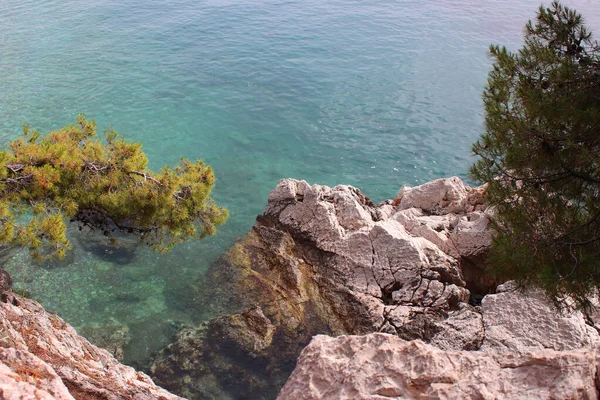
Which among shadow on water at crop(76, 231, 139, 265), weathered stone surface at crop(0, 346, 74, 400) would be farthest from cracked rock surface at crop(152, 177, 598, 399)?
weathered stone surface at crop(0, 346, 74, 400)

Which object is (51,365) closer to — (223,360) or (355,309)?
(223,360)

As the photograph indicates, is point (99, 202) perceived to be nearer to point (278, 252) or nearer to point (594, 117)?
point (278, 252)

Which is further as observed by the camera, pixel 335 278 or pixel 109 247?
pixel 109 247

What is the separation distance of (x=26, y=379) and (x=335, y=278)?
27.3 feet

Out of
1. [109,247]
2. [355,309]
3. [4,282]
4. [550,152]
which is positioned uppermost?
[550,152]

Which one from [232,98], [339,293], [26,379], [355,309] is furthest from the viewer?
[232,98]

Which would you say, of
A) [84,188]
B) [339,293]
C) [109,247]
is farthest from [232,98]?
[84,188]

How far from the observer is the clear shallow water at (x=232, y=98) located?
49.2 feet

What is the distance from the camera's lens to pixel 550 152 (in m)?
7.25

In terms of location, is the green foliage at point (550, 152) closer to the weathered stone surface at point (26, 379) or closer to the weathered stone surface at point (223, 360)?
the weathered stone surface at point (223, 360)

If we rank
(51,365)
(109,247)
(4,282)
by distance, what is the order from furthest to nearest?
1. (109,247)
2. (4,282)
3. (51,365)

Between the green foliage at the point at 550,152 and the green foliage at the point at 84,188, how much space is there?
22.5 feet

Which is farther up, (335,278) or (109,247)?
(335,278)

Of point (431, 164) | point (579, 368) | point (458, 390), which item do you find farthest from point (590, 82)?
point (431, 164)
